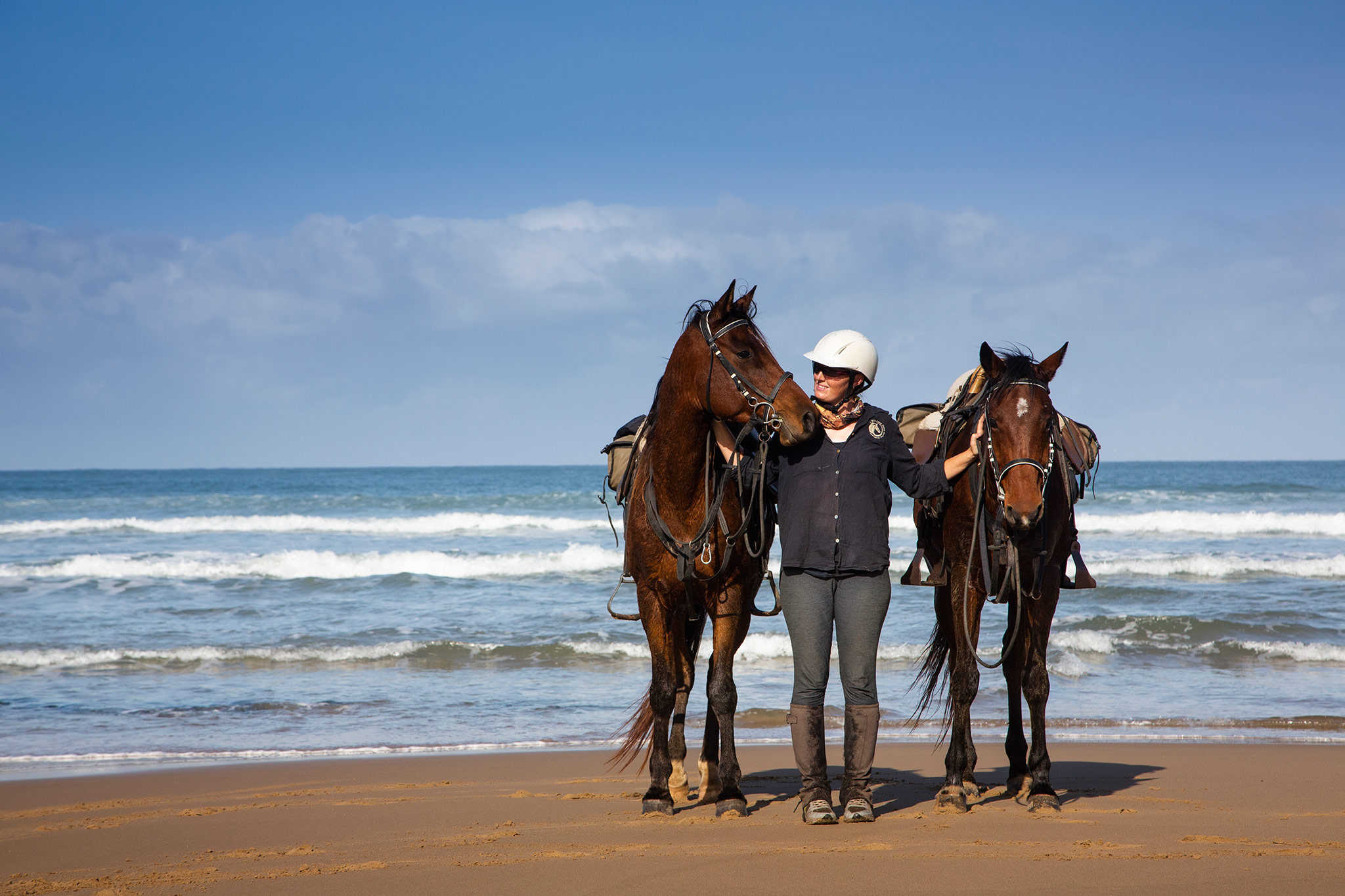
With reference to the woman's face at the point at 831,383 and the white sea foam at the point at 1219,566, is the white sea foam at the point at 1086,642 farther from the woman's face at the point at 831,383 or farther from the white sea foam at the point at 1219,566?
the woman's face at the point at 831,383

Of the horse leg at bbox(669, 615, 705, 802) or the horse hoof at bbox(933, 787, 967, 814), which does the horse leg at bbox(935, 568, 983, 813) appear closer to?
the horse hoof at bbox(933, 787, 967, 814)

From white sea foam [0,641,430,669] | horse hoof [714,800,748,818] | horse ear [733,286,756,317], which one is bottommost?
white sea foam [0,641,430,669]

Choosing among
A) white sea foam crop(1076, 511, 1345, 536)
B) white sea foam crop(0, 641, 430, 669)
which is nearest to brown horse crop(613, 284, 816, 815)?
white sea foam crop(0, 641, 430, 669)

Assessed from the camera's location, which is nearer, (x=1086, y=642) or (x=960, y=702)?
(x=960, y=702)

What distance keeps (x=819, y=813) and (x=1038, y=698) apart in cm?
115

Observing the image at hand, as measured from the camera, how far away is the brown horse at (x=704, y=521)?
3.88 metres

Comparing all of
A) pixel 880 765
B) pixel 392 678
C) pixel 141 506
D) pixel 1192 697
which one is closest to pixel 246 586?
pixel 392 678

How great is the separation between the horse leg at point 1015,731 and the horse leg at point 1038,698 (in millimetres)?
169

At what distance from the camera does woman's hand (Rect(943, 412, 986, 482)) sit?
4203mm

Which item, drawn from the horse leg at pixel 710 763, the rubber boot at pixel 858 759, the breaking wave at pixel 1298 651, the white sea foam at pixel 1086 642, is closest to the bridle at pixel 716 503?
the rubber boot at pixel 858 759

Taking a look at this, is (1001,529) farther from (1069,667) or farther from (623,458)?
(1069,667)

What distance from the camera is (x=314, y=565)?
676 inches

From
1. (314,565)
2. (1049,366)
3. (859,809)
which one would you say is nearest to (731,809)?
(859,809)

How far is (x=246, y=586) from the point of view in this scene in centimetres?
1416
